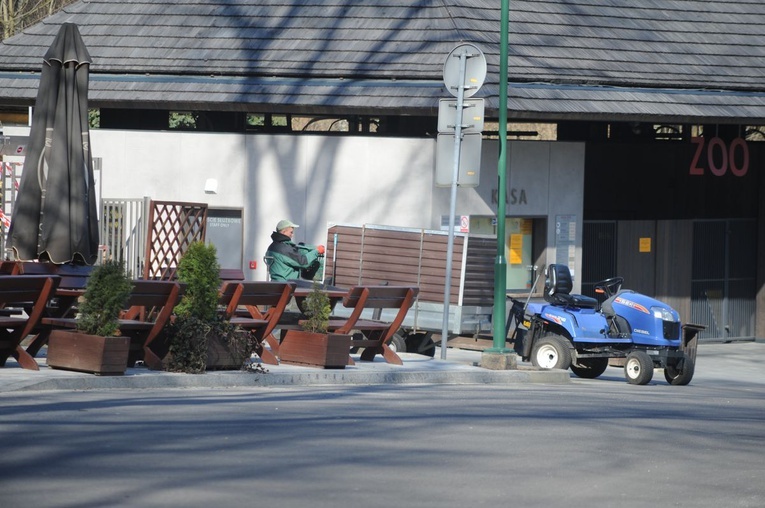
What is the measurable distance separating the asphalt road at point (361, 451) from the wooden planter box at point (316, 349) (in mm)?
1636

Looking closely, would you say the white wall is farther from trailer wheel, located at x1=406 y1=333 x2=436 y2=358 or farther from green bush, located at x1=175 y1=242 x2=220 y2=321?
green bush, located at x1=175 y1=242 x2=220 y2=321

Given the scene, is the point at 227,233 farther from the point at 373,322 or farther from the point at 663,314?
the point at 663,314

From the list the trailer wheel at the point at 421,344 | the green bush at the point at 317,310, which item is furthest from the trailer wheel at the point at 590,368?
the green bush at the point at 317,310

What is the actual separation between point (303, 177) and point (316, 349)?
853 cm

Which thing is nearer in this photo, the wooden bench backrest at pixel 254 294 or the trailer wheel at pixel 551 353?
the wooden bench backrest at pixel 254 294

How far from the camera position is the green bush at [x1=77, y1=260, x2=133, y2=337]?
1291cm

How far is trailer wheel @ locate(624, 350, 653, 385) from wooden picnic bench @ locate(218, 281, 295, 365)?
548 cm

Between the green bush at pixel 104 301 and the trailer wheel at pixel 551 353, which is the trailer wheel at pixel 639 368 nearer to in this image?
the trailer wheel at pixel 551 353

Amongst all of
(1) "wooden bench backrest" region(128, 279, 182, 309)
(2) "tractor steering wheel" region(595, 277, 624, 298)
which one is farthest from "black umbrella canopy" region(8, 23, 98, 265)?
(2) "tractor steering wheel" region(595, 277, 624, 298)

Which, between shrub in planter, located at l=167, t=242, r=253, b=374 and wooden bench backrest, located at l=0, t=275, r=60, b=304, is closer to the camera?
wooden bench backrest, located at l=0, t=275, r=60, b=304

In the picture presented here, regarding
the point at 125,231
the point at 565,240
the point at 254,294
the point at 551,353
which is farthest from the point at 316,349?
the point at 565,240

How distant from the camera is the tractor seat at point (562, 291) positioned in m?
19.0

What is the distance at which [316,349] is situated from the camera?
15195mm

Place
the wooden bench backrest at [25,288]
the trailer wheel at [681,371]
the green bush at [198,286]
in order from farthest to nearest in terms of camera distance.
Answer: the trailer wheel at [681,371], the green bush at [198,286], the wooden bench backrest at [25,288]
